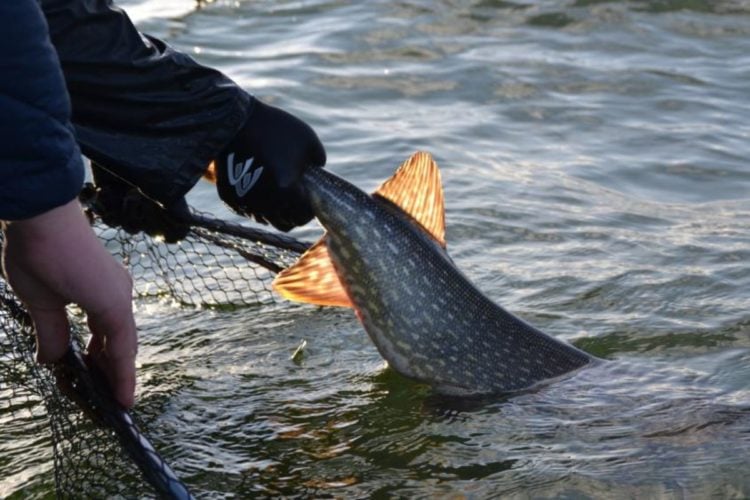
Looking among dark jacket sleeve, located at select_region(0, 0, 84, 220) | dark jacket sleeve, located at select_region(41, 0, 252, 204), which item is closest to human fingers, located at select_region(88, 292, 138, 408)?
dark jacket sleeve, located at select_region(0, 0, 84, 220)

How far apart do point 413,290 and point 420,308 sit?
7 cm

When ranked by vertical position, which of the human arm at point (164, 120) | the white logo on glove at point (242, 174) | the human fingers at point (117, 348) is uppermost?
the human arm at point (164, 120)

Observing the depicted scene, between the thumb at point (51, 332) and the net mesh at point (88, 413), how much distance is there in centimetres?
21

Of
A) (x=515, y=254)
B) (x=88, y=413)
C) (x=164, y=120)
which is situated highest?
(x=164, y=120)

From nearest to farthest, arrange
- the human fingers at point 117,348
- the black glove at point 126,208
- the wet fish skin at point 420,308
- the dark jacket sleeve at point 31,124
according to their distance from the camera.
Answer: the dark jacket sleeve at point 31,124, the human fingers at point 117,348, the wet fish skin at point 420,308, the black glove at point 126,208

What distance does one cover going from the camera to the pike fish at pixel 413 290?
158 inches

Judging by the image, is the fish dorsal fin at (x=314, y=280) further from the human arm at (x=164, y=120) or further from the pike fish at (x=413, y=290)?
the human arm at (x=164, y=120)

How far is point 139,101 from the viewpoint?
11.8 ft

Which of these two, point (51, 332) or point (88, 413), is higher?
point (51, 332)

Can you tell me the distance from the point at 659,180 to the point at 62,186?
17.3 feet

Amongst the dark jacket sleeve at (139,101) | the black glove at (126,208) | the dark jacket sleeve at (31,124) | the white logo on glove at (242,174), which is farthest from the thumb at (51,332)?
the black glove at (126,208)

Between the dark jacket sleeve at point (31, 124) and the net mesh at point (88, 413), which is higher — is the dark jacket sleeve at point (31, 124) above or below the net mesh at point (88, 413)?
above

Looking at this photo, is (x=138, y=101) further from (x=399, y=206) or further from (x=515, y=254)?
(x=515, y=254)

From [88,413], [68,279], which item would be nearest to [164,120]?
[88,413]
